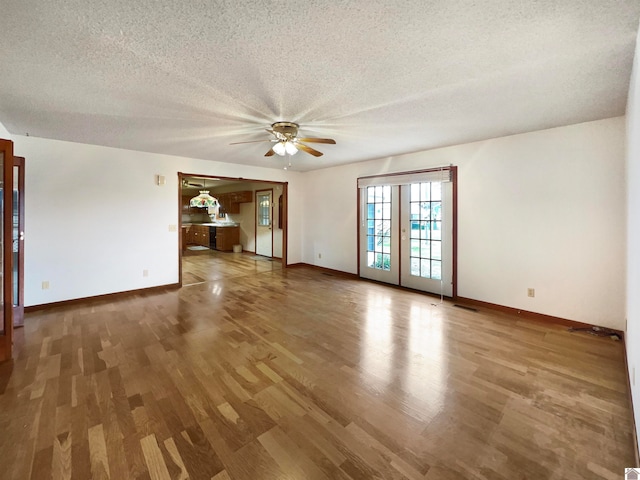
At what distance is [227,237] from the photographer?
31.4ft

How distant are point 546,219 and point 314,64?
11.0 ft

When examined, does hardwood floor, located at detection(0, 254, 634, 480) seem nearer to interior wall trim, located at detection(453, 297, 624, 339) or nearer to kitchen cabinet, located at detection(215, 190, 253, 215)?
interior wall trim, located at detection(453, 297, 624, 339)

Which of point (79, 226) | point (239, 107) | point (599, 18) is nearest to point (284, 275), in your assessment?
point (79, 226)

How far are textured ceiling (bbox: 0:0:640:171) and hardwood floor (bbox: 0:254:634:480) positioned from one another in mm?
2357

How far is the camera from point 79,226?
4227mm

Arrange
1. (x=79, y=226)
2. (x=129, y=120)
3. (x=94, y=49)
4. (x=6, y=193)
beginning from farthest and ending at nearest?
Result: (x=79, y=226)
(x=129, y=120)
(x=6, y=193)
(x=94, y=49)

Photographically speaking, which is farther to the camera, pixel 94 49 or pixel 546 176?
pixel 546 176

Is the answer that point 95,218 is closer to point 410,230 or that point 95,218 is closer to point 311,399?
point 311,399

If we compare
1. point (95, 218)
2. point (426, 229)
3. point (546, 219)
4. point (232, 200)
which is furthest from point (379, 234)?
point (232, 200)

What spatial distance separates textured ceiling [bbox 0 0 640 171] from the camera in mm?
1525

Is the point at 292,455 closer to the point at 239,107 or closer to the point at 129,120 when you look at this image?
the point at 239,107

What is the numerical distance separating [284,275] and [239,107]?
157 inches

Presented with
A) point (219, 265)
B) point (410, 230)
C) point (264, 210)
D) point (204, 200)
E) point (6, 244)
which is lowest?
point (219, 265)

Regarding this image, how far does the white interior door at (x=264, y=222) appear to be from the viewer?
8.41m
